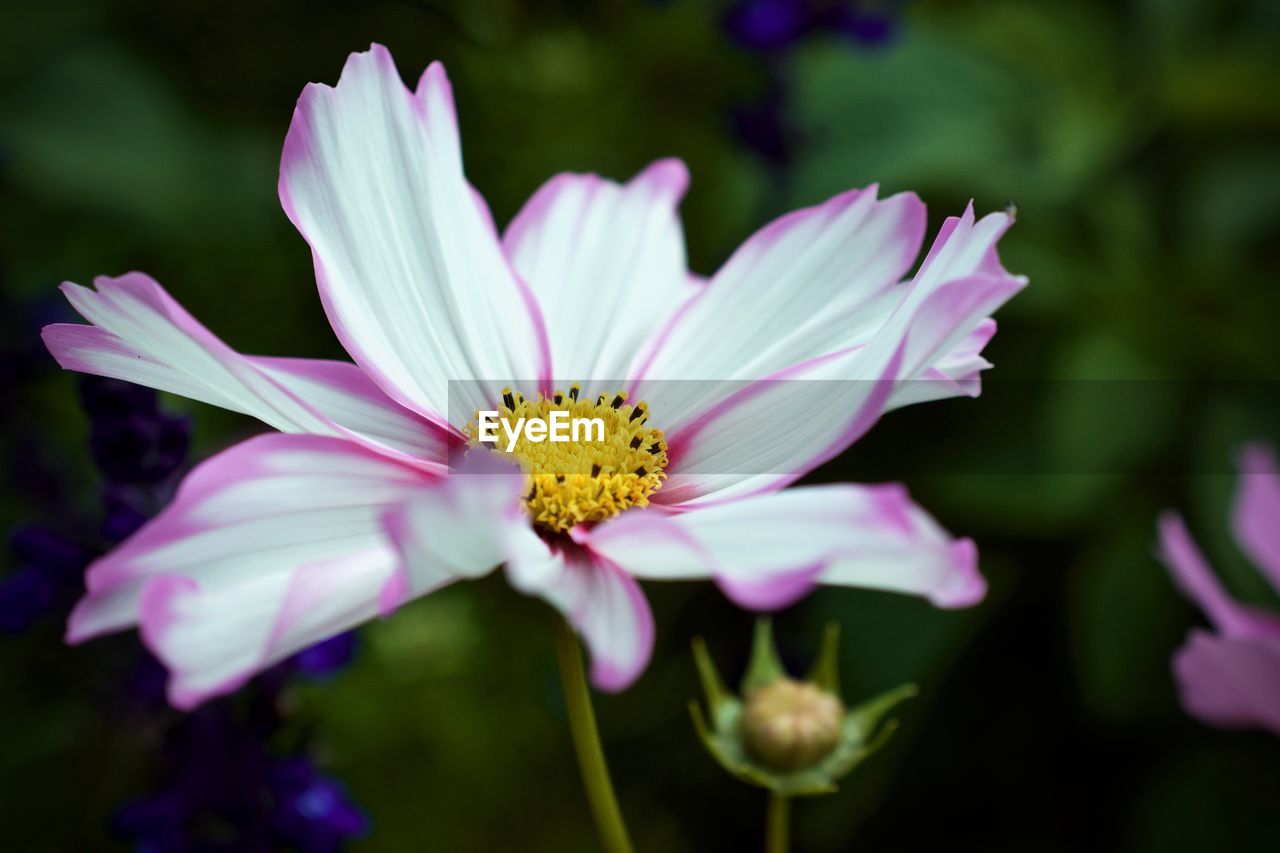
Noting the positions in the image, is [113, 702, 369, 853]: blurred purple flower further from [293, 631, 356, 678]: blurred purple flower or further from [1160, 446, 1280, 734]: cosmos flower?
[1160, 446, 1280, 734]: cosmos flower

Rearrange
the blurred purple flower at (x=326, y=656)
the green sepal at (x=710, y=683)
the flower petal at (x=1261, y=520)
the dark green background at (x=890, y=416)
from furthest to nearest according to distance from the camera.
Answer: the dark green background at (x=890, y=416) → the flower petal at (x=1261, y=520) → the blurred purple flower at (x=326, y=656) → the green sepal at (x=710, y=683)

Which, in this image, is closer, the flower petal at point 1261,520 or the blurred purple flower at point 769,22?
the flower petal at point 1261,520

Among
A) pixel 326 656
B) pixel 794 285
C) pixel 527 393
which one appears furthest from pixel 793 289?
pixel 326 656

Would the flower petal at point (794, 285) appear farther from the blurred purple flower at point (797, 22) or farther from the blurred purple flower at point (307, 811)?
the blurred purple flower at point (797, 22)

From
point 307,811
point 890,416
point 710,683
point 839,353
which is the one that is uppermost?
point 839,353

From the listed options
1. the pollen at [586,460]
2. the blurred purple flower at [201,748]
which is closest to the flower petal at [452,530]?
the pollen at [586,460]

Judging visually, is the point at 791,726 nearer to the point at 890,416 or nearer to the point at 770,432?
the point at 770,432

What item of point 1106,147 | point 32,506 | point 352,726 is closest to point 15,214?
point 32,506
